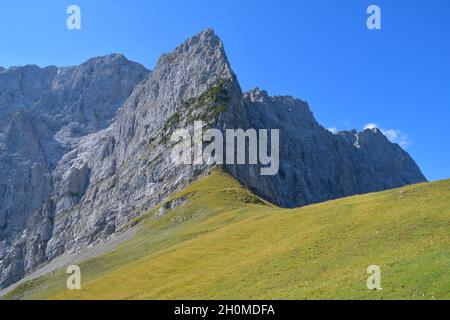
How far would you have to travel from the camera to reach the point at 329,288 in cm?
3856

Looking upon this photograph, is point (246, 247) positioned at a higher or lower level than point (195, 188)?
lower

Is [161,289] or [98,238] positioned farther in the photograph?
[98,238]

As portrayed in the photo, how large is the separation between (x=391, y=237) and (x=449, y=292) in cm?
1730

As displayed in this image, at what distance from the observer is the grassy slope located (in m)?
38.5

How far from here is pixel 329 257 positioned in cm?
4819

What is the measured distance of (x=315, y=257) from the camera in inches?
1949

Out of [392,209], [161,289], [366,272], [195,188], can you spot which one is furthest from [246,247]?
[195,188]

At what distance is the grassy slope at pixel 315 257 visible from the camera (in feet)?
126
